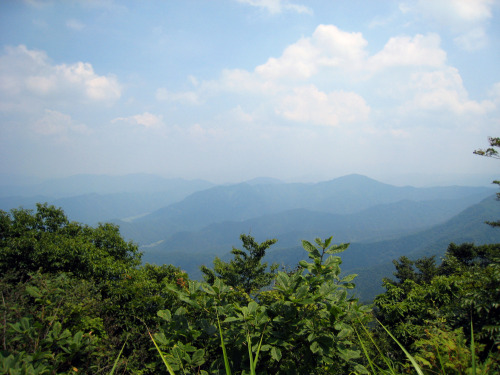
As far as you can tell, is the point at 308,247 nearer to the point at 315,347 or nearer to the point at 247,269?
the point at 315,347

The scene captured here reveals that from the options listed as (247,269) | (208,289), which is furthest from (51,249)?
(208,289)

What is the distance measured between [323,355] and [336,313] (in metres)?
0.39

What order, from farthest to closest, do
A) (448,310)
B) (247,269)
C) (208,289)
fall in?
(247,269) → (448,310) → (208,289)

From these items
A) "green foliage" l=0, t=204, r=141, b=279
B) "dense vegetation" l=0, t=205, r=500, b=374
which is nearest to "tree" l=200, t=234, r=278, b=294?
"green foliage" l=0, t=204, r=141, b=279

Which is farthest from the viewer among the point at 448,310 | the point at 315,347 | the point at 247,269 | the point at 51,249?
the point at 247,269

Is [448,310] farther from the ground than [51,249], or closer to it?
farther from the ground

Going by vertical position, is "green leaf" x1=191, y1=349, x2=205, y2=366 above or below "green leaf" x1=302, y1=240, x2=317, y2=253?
below

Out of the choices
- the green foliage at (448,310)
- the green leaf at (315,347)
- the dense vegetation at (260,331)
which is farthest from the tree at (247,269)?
the green leaf at (315,347)

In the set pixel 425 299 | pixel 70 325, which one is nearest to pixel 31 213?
pixel 70 325

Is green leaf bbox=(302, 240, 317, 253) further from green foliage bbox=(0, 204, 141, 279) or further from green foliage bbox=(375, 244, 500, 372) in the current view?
green foliage bbox=(0, 204, 141, 279)

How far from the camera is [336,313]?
2.00 metres

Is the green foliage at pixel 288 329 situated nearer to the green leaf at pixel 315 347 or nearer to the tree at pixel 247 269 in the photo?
the green leaf at pixel 315 347

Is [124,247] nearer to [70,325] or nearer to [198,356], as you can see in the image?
[70,325]

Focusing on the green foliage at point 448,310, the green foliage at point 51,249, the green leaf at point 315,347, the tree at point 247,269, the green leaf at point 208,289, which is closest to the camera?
the green leaf at point 315,347
